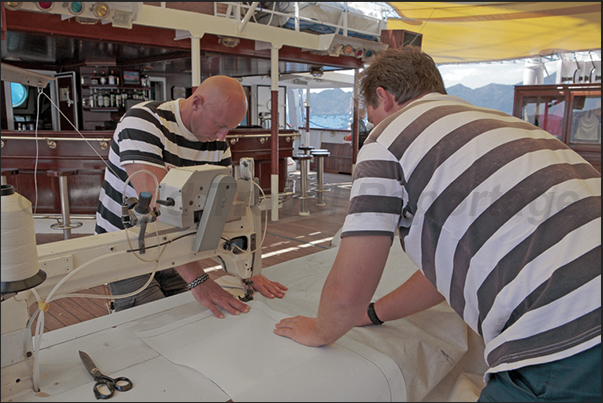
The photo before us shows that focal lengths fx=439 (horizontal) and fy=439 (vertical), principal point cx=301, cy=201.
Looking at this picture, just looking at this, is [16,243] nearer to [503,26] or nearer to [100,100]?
[100,100]

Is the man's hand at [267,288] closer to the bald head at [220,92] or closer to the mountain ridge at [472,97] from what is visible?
the bald head at [220,92]

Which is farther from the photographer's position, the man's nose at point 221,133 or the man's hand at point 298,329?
the man's nose at point 221,133

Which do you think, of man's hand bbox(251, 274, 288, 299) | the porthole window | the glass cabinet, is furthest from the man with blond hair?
the porthole window

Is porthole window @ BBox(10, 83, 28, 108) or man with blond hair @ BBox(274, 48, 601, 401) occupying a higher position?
porthole window @ BBox(10, 83, 28, 108)

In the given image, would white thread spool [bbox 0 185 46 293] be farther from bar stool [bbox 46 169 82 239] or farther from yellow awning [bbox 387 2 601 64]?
yellow awning [bbox 387 2 601 64]

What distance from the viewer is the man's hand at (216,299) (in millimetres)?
1506

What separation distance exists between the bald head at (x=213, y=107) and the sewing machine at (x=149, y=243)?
1.62 ft

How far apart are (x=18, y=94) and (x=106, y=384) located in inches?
342

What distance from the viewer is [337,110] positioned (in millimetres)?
22375

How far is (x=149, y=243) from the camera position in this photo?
4.12 feet

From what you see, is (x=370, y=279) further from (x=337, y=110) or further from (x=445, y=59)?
(x=337, y=110)

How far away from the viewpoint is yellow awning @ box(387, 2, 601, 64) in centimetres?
680

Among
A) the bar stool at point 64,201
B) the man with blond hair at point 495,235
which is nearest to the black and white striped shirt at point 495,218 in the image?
the man with blond hair at point 495,235

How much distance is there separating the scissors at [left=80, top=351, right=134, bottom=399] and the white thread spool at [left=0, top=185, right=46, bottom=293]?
0.29 meters
